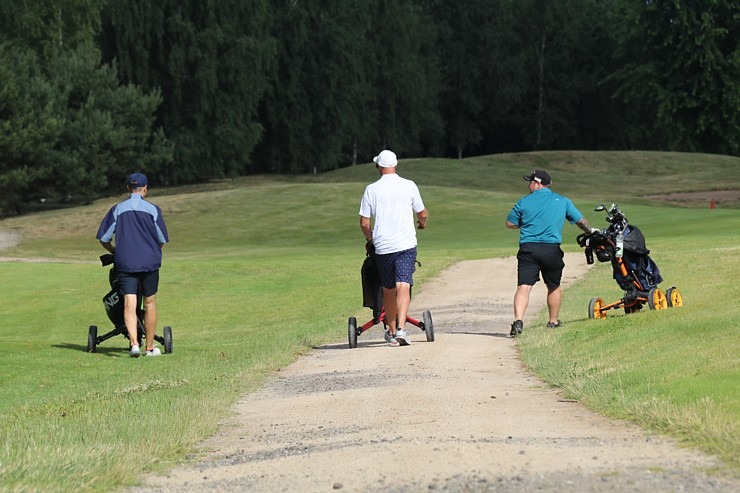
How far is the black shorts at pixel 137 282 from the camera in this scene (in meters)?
14.4

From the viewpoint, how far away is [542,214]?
594 inches

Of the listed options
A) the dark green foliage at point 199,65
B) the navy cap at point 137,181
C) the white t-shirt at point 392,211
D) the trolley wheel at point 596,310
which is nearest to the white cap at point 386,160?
the white t-shirt at point 392,211

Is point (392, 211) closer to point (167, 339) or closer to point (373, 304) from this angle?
point (373, 304)

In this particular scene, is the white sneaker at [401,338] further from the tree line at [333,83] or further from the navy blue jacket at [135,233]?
the tree line at [333,83]

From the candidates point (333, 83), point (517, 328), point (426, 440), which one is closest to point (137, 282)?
point (517, 328)

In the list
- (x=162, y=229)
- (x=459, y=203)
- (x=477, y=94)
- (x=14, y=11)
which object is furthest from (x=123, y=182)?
(x=162, y=229)

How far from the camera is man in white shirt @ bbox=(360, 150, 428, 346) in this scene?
1405 cm

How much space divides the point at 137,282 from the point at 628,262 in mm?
5860

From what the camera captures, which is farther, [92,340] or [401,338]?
[92,340]

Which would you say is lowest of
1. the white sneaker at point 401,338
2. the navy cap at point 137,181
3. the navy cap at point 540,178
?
the white sneaker at point 401,338

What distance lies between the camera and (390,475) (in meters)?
6.16

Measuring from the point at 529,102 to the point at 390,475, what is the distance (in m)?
91.3

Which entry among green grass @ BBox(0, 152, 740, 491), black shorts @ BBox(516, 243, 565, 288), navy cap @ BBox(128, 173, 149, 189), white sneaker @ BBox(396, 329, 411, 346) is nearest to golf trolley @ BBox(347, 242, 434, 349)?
white sneaker @ BBox(396, 329, 411, 346)

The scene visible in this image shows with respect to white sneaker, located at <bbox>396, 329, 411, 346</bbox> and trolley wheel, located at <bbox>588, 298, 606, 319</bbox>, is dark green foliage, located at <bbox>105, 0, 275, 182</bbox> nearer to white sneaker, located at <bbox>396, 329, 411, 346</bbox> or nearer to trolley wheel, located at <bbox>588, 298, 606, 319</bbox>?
trolley wheel, located at <bbox>588, 298, 606, 319</bbox>
